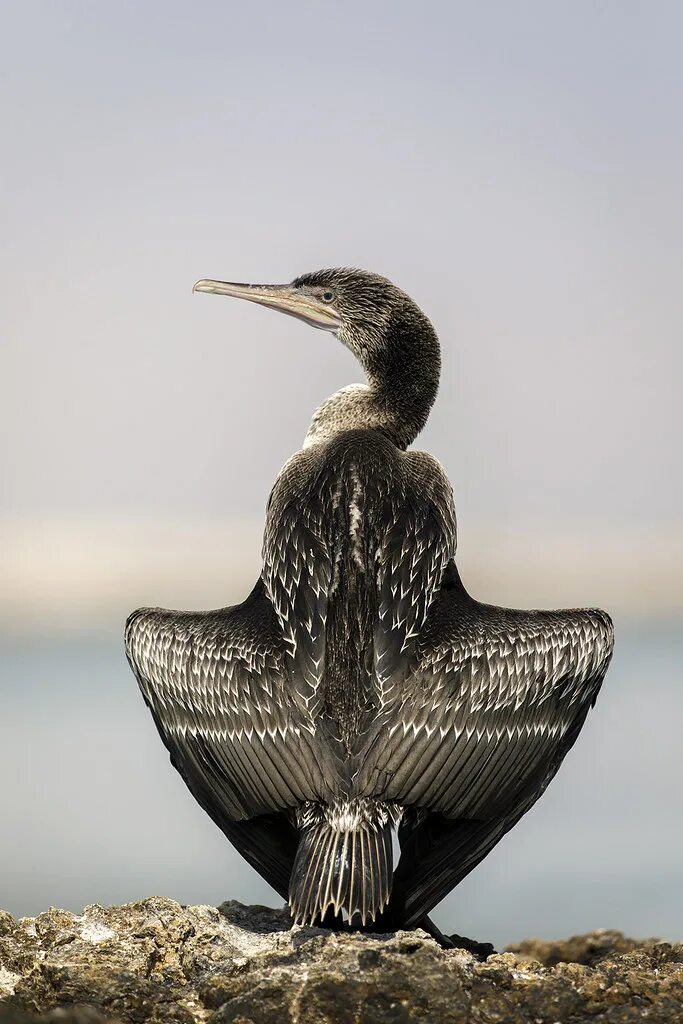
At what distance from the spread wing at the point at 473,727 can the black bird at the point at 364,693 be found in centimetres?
1

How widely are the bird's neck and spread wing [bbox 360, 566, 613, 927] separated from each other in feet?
4.79

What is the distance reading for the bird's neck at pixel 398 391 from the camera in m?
9.70

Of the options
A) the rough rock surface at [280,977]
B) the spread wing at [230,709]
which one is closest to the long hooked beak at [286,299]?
the spread wing at [230,709]

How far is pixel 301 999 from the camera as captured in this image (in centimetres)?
671

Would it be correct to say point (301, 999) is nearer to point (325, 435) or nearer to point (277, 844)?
point (277, 844)

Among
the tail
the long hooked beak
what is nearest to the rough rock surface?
the tail

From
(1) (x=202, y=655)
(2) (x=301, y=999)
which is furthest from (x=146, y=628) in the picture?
(2) (x=301, y=999)

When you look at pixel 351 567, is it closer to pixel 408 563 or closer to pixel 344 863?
pixel 408 563

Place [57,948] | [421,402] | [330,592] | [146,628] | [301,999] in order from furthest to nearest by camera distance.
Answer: [421,402] < [146,628] < [330,592] < [57,948] < [301,999]

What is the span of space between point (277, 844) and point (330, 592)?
1.57 meters

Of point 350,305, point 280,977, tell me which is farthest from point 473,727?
point 350,305

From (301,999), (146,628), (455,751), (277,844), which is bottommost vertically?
(301,999)

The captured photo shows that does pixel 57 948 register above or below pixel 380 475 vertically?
below

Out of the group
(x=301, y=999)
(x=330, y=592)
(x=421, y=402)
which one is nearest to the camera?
(x=301, y=999)
